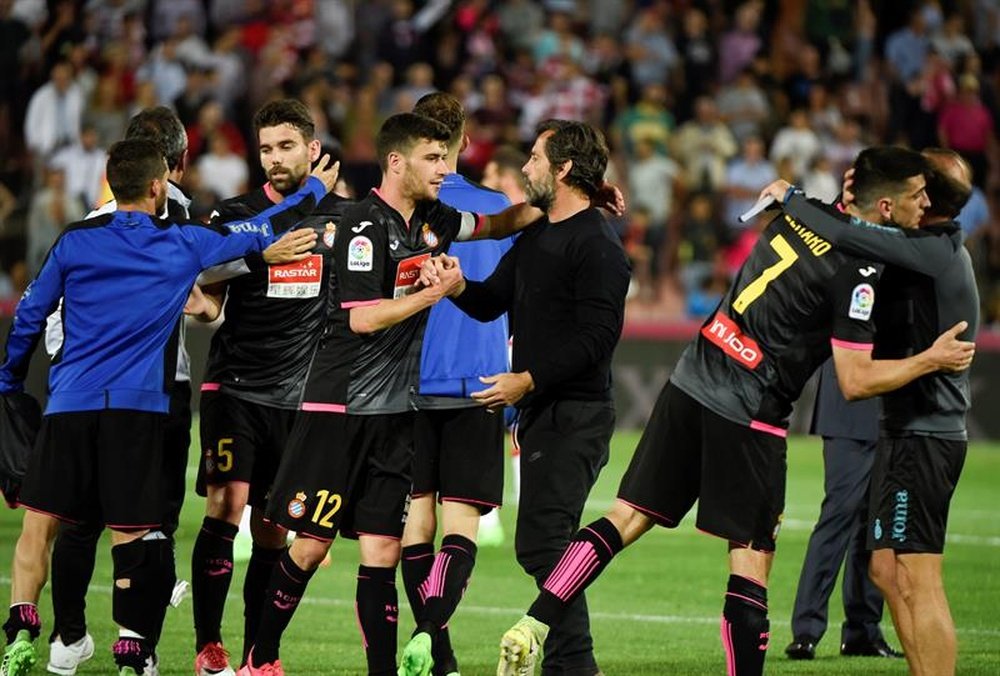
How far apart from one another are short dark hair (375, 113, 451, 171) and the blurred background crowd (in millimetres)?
11511

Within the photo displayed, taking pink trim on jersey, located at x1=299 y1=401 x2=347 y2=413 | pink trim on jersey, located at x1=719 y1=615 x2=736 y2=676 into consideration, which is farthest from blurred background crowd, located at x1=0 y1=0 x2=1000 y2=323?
pink trim on jersey, located at x1=719 y1=615 x2=736 y2=676

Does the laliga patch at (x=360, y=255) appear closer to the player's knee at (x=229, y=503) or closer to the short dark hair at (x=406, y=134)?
the short dark hair at (x=406, y=134)

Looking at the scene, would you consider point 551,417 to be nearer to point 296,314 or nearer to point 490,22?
point 296,314

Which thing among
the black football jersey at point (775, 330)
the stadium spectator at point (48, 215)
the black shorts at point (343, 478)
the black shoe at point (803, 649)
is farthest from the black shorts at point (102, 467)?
the stadium spectator at point (48, 215)

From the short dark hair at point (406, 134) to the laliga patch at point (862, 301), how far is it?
71.0 inches

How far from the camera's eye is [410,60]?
22.5 metres

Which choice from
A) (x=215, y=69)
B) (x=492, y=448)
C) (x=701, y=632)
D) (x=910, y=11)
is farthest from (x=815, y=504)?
(x=910, y=11)

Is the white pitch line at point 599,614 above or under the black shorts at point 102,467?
under

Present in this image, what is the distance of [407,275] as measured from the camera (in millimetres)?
7355

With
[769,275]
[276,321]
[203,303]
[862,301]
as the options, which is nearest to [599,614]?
[276,321]

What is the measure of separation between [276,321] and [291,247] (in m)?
0.57

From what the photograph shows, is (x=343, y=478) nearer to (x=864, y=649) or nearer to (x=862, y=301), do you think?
(x=862, y=301)

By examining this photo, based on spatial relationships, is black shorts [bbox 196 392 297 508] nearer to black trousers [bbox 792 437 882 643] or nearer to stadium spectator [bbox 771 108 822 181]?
black trousers [bbox 792 437 882 643]

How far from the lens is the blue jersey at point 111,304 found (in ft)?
24.2
